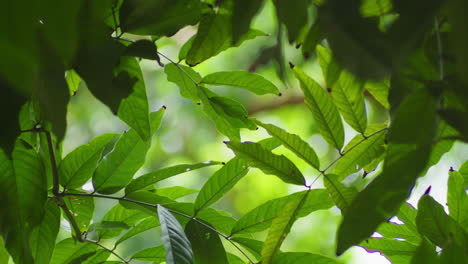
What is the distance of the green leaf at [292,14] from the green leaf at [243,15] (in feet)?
0.06

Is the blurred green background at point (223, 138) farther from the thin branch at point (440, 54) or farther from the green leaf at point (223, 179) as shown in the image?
the thin branch at point (440, 54)

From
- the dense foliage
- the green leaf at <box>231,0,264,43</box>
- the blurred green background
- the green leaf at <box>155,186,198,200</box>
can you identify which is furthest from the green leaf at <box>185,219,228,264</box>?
the blurred green background

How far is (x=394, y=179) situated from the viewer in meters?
0.38

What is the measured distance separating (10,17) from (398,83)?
0.31 metres

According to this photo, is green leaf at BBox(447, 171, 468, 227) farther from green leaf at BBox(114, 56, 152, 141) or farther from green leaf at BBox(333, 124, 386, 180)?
green leaf at BBox(114, 56, 152, 141)

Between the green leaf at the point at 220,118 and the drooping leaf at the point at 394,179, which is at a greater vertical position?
the green leaf at the point at 220,118

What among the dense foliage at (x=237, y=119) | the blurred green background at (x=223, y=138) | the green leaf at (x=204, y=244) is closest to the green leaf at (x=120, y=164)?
the dense foliage at (x=237, y=119)

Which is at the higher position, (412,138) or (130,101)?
(130,101)

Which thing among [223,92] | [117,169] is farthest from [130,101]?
[223,92]

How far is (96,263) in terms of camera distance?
2.33 ft

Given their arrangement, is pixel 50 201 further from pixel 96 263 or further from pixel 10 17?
pixel 10 17

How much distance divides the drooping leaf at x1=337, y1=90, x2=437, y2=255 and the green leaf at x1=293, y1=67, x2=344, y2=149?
217 millimetres

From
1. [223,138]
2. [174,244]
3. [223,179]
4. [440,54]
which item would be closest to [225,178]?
[223,179]

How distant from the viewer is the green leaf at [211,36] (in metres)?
0.56
